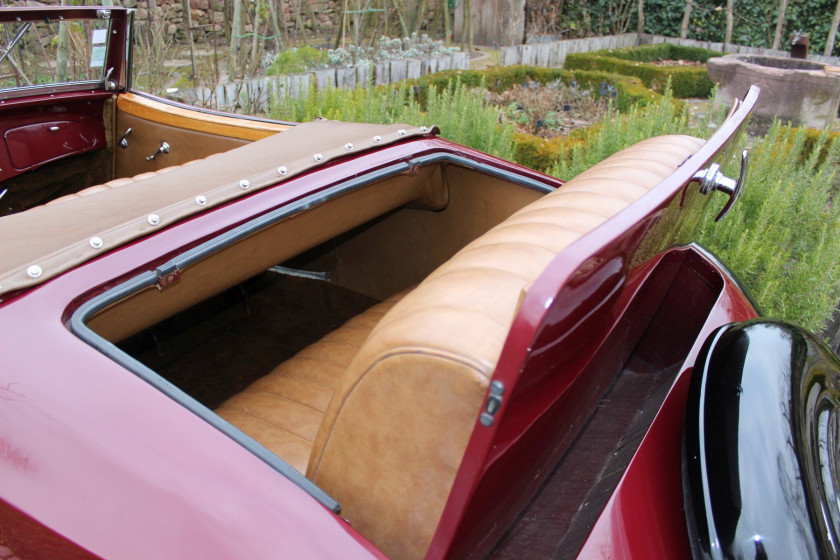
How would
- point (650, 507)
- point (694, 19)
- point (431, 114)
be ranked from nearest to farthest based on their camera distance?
point (650, 507) → point (431, 114) → point (694, 19)

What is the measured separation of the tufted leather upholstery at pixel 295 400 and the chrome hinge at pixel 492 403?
73 centimetres

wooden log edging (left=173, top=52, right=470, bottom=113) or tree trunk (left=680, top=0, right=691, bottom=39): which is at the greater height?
tree trunk (left=680, top=0, right=691, bottom=39)

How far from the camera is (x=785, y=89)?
7.44 m

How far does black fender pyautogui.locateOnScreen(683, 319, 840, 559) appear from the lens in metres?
0.99

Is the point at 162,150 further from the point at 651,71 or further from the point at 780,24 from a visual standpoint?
the point at 780,24

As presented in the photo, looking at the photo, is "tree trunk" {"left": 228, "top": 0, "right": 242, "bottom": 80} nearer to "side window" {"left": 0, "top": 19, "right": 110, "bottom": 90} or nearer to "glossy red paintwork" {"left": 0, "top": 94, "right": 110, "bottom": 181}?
"side window" {"left": 0, "top": 19, "right": 110, "bottom": 90}

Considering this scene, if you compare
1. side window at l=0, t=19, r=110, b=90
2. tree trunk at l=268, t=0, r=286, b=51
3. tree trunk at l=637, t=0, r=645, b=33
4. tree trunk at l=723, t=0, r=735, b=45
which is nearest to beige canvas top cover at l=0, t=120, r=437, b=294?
side window at l=0, t=19, r=110, b=90

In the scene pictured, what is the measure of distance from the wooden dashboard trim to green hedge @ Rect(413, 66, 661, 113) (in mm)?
3427

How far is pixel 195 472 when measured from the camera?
977 millimetres

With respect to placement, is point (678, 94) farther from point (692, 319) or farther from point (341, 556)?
point (341, 556)

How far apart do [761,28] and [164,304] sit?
14387 mm

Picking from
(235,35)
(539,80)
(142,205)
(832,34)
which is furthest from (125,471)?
(832,34)

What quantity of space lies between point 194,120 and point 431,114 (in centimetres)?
177

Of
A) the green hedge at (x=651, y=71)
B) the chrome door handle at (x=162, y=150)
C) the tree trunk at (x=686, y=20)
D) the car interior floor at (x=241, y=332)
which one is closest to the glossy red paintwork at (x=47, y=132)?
the chrome door handle at (x=162, y=150)
